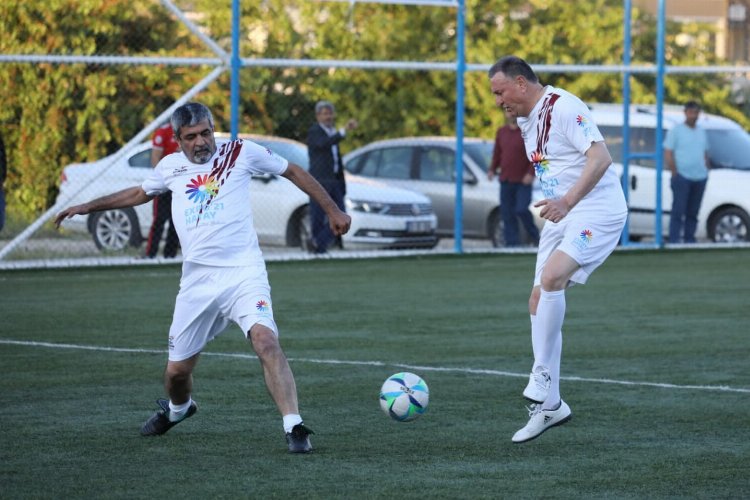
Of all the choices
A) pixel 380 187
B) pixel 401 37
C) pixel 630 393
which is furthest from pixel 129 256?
pixel 630 393

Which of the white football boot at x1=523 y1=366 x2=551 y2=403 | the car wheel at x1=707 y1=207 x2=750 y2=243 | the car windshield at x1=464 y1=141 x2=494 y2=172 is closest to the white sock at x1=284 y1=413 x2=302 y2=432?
the white football boot at x1=523 y1=366 x2=551 y2=403

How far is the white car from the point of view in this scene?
20734 mm

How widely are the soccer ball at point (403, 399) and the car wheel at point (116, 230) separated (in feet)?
42.1

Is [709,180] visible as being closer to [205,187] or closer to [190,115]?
[205,187]

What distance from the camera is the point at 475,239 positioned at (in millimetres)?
22656

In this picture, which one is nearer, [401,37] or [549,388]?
[549,388]

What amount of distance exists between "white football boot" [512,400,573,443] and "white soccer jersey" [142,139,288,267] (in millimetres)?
1511

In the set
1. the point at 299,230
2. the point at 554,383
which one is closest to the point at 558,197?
the point at 554,383

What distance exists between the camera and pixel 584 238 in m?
8.33

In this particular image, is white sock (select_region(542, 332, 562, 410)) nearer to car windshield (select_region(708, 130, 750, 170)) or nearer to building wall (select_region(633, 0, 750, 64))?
car windshield (select_region(708, 130, 750, 170))

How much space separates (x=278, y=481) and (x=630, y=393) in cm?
319

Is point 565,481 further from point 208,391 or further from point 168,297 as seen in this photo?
point 168,297

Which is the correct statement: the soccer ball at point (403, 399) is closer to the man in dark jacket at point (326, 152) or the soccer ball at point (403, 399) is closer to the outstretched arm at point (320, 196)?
the outstretched arm at point (320, 196)

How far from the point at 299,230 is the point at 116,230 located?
2.32 metres
